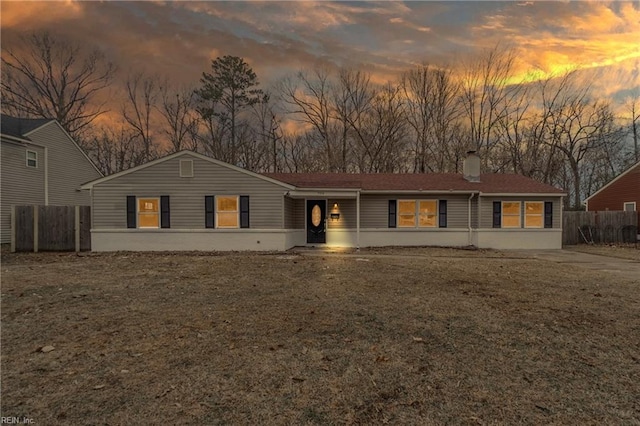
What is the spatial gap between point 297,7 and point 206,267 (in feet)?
40.7

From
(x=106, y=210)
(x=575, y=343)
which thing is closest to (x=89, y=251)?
(x=106, y=210)

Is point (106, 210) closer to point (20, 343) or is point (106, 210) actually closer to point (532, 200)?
point (20, 343)

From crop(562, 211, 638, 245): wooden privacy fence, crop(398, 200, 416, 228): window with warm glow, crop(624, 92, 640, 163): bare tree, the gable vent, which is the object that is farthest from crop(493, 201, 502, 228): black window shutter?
crop(624, 92, 640, 163): bare tree

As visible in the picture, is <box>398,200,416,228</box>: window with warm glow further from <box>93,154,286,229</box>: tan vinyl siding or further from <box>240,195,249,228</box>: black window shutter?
<box>240,195,249,228</box>: black window shutter

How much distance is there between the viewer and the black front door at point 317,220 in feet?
52.9

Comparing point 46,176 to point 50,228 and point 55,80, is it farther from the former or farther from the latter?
point 55,80

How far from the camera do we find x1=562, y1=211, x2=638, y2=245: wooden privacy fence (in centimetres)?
1869

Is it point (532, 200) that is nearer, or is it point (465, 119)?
point (532, 200)

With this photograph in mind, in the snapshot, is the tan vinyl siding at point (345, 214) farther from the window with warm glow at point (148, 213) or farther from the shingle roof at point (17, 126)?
the shingle roof at point (17, 126)

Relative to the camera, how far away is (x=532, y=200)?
1627 cm

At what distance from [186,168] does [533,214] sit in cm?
1581

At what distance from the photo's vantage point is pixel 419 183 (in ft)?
55.0

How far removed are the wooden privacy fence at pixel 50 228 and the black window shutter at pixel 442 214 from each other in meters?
15.4

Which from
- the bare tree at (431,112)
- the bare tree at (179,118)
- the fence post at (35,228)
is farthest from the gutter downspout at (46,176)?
the bare tree at (431,112)
